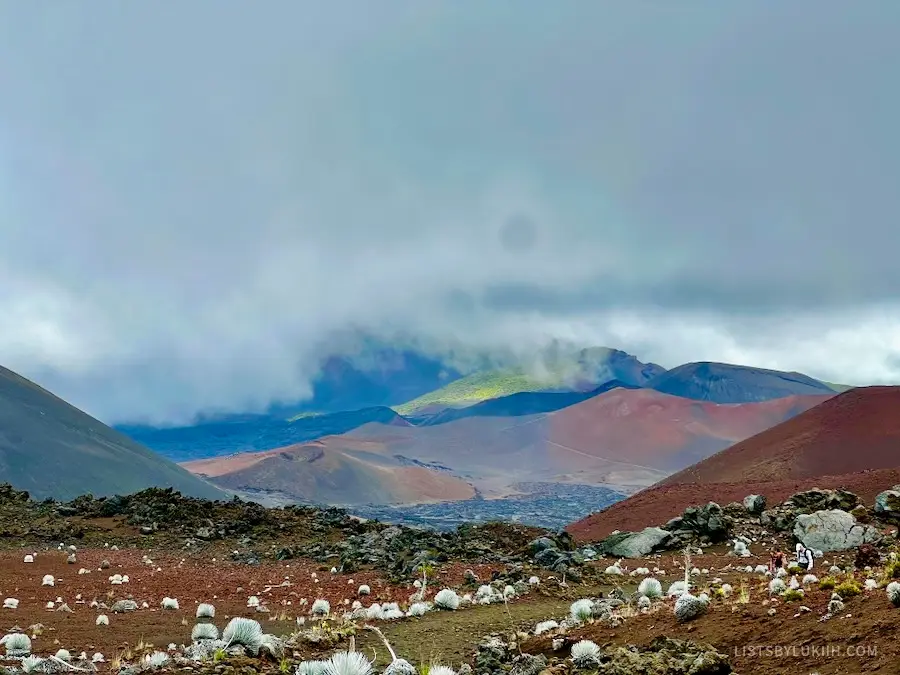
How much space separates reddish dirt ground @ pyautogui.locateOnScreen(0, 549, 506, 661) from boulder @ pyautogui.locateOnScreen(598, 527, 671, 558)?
764cm

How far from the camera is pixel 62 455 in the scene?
123 meters

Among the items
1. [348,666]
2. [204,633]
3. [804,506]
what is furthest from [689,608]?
[804,506]

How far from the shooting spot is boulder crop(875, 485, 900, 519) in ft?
92.2

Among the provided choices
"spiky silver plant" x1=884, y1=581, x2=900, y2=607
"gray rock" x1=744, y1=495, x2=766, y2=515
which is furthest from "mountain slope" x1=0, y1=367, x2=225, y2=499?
"spiky silver plant" x1=884, y1=581, x2=900, y2=607

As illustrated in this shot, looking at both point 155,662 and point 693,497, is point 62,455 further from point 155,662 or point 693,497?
point 155,662

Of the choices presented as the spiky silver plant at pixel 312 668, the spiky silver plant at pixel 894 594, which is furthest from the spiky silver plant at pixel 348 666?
the spiky silver plant at pixel 894 594

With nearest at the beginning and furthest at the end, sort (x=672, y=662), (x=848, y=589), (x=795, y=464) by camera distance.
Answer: (x=672, y=662)
(x=848, y=589)
(x=795, y=464)

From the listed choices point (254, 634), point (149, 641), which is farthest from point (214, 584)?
point (254, 634)

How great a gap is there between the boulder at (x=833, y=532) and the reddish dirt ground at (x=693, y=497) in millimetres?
10973

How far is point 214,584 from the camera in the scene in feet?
65.3

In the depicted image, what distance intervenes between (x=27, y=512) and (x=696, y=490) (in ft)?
129

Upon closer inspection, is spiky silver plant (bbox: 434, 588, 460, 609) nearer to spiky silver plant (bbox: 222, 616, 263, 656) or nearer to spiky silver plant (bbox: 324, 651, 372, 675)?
spiky silver plant (bbox: 222, 616, 263, 656)

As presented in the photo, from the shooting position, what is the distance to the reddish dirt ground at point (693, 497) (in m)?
39.3

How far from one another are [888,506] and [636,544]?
32.9 feet
